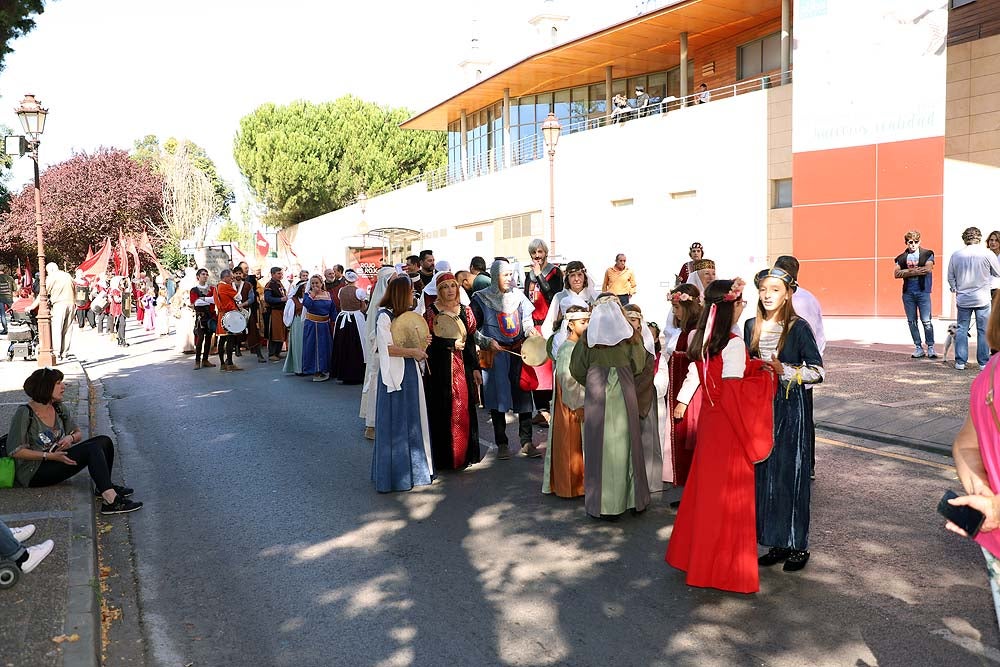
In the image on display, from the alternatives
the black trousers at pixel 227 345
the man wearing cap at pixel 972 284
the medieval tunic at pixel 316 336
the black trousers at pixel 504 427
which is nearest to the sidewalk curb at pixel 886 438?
the black trousers at pixel 504 427

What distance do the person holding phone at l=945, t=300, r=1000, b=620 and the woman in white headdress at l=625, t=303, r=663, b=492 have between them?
11.3 ft

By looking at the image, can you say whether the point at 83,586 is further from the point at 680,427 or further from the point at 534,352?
the point at 680,427

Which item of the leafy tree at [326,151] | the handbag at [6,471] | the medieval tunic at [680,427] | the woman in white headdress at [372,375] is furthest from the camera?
the leafy tree at [326,151]

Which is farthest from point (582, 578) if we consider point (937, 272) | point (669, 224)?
point (669, 224)

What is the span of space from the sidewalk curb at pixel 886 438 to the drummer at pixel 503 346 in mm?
3061

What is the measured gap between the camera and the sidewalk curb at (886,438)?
7.68 meters

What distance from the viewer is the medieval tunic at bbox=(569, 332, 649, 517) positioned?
19.6 ft

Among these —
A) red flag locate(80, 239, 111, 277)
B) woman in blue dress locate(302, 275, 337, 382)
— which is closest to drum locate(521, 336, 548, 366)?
woman in blue dress locate(302, 275, 337, 382)

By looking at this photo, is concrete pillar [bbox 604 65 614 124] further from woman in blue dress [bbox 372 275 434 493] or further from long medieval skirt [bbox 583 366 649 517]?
long medieval skirt [bbox 583 366 649 517]

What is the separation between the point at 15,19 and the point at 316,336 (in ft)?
24.1

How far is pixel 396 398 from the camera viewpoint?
7113mm

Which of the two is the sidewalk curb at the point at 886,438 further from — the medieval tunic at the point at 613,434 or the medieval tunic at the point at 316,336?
the medieval tunic at the point at 316,336

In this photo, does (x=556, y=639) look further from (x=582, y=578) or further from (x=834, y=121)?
(x=834, y=121)

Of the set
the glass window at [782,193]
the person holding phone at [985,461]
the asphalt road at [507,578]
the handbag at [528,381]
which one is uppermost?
the glass window at [782,193]
